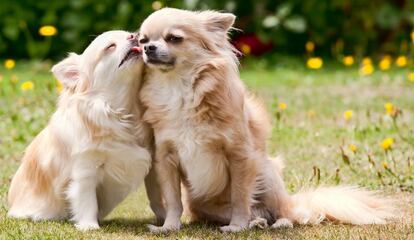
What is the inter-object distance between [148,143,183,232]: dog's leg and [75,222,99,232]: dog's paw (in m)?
0.28

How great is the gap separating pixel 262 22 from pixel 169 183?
5.90m

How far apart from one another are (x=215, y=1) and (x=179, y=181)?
557cm

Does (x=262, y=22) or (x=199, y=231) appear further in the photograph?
(x=262, y=22)

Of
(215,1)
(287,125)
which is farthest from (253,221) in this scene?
(215,1)

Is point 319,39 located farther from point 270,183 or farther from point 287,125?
point 270,183

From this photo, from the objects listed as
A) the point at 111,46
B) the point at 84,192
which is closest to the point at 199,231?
the point at 84,192

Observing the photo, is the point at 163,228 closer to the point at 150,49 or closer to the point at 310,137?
the point at 150,49

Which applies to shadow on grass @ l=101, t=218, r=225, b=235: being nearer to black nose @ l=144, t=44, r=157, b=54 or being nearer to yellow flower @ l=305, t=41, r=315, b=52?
black nose @ l=144, t=44, r=157, b=54

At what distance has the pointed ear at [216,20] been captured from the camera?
14.6 ft

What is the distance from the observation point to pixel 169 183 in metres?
4.39

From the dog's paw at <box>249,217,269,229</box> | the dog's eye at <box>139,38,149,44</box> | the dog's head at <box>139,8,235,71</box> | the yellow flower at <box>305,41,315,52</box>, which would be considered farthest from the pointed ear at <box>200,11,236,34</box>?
the yellow flower at <box>305,41,315,52</box>

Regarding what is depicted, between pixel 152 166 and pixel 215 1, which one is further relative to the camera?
pixel 215 1

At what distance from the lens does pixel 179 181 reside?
4.46m

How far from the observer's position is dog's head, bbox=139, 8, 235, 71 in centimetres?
429
